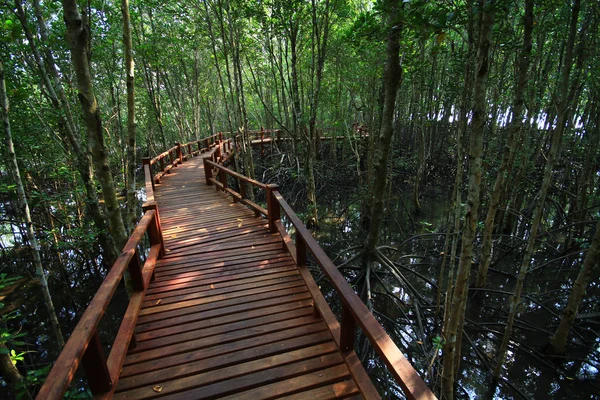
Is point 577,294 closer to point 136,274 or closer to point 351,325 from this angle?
point 351,325

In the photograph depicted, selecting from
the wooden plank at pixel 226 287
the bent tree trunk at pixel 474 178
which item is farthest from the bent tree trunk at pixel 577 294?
the wooden plank at pixel 226 287

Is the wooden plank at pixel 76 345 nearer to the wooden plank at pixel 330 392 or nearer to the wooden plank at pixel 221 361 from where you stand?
the wooden plank at pixel 221 361

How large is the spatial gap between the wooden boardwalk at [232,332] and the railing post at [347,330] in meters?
0.15

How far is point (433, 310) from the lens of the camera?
6.14 meters

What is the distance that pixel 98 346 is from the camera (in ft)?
6.54

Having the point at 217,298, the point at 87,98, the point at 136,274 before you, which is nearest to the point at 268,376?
the point at 217,298

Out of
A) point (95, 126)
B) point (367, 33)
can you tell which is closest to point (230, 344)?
point (95, 126)

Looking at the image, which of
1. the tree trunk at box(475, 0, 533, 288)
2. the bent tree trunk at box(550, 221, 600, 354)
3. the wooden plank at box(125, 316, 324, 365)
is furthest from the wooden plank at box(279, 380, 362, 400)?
the bent tree trunk at box(550, 221, 600, 354)

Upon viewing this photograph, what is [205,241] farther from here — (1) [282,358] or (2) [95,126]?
(1) [282,358]

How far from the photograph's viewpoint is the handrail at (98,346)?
151cm

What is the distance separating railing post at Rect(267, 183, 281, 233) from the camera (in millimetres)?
5047

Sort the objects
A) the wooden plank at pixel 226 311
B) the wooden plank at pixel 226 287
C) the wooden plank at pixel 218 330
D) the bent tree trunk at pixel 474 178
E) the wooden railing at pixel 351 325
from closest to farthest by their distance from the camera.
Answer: the wooden railing at pixel 351 325, the bent tree trunk at pixel 474 178, the wooden plank at pixel 218 330, the wooden plank at pixel 226 311, the wooden plank at pixel 226 287

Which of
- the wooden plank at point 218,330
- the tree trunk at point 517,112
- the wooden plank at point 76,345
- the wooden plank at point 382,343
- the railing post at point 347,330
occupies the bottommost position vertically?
the wooden plank at point 218,330

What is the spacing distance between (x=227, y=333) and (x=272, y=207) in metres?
2.59
